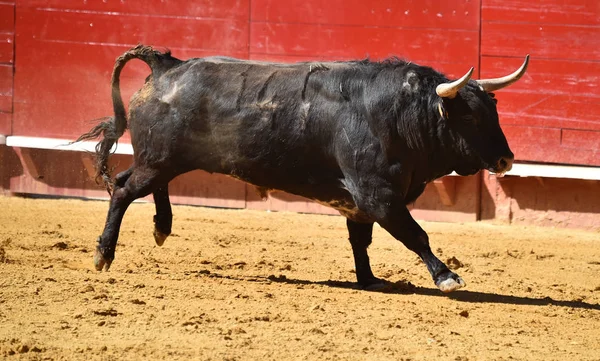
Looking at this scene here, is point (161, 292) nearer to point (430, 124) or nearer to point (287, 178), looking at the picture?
point (287, 178)

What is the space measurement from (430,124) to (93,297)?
74.3 inches

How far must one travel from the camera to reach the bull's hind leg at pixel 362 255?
573 centimetres

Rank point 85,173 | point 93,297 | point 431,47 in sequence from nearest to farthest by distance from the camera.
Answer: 1. point 93,297
2. point 431,47
3. point 85,173

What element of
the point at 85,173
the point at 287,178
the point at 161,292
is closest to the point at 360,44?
the point at 85,173

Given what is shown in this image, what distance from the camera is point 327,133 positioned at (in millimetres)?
5574

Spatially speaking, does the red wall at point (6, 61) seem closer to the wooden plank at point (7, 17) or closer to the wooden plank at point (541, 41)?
the wooden plank at point (7, 17)

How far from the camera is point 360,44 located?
8.66 metres

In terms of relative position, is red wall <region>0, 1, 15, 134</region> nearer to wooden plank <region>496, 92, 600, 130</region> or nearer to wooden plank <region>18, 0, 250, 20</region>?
wooden plank <region>18, 0, 250, 20</region>

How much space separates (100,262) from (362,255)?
1399mm

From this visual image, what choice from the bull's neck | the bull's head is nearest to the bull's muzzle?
the bull's head

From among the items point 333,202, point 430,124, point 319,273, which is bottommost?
point 319,273

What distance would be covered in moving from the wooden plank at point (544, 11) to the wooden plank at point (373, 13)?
140 millimetres

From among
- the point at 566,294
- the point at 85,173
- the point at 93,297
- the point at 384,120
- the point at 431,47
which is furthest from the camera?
the point at 85,173

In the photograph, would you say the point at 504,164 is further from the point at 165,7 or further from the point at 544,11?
the point at 165,7
